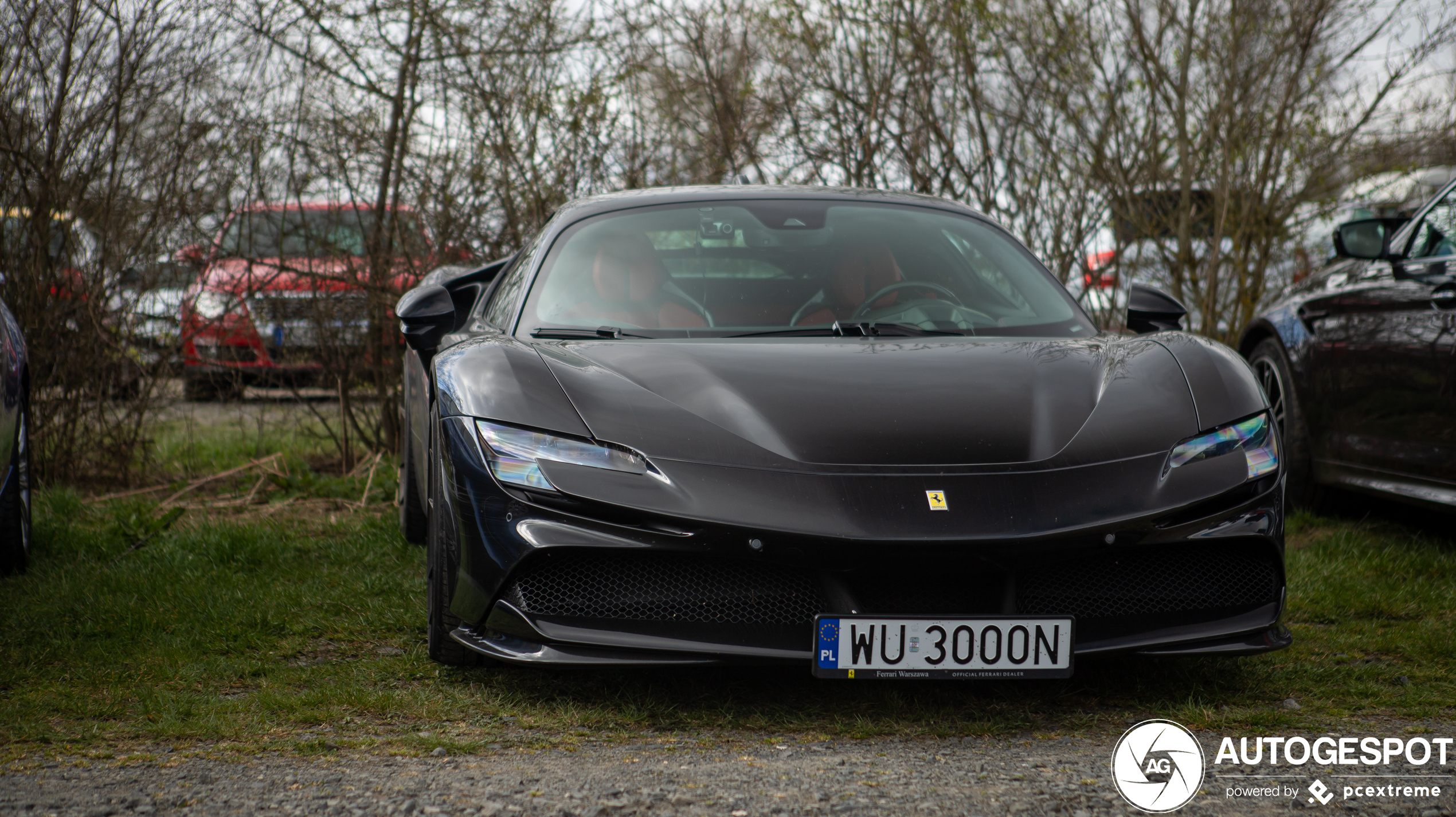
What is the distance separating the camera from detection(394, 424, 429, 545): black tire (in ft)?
15.1

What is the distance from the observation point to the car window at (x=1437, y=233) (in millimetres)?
4582

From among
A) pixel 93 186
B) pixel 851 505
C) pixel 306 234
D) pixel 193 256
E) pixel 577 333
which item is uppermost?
pixel 93 186

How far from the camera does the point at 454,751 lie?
2.66 meters

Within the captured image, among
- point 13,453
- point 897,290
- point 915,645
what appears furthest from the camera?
point 13,453

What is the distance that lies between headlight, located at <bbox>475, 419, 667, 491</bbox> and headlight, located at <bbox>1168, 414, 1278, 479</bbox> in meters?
1.18

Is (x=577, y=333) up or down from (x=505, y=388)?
up

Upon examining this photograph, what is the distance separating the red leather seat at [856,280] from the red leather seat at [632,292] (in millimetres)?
375

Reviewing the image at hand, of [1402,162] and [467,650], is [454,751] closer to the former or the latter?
[467,650]

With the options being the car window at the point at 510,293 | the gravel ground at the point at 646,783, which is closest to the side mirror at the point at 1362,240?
the gravel ground at the point at 646,783

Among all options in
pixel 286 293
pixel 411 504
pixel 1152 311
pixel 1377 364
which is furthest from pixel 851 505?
pixel 286 293

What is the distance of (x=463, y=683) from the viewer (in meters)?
3.21

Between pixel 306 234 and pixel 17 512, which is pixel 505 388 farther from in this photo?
pixel 306 234

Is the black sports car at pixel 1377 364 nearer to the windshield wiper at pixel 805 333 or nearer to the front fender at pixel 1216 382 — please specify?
the front fender at pixel 1216 382

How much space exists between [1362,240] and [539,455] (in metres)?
3.40
